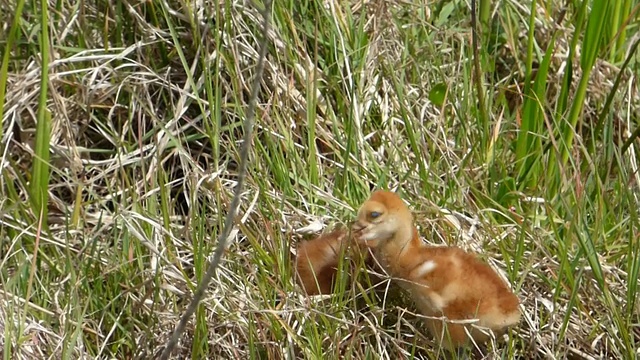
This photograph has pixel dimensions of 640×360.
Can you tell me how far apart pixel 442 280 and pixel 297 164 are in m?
0.57

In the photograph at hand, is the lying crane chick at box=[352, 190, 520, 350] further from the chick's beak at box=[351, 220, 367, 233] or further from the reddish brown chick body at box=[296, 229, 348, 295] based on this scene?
the reddish brown chick body at box=[296, 229, 348, 295]

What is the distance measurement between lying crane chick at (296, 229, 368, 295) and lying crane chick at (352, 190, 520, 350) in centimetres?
10

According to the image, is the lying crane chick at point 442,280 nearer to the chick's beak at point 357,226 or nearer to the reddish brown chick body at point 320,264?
the chick's beak at point 357,226

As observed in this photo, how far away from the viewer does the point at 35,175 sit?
109 inches

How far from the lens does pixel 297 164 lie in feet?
9.33

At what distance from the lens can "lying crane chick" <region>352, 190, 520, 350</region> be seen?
2400mm

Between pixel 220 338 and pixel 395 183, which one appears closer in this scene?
pixel 220 338

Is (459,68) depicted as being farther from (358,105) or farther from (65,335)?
(65,335)

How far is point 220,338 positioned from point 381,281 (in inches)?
14.6

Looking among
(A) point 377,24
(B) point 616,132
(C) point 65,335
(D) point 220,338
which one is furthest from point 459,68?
(C) point 65,335

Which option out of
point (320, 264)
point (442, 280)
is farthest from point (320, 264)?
point (442, 280)

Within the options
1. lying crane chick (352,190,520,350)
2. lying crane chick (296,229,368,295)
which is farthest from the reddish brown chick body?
lying crane chick (352,190,520,350)

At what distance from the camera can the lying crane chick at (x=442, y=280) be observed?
240 centimetres

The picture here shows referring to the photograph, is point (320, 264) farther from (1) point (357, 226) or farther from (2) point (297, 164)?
(2) point (297, 164)
